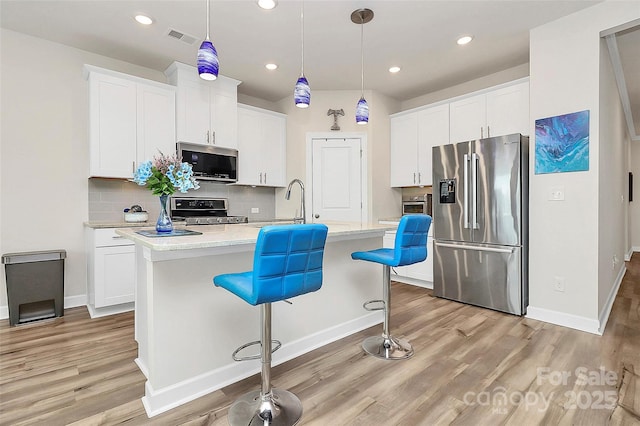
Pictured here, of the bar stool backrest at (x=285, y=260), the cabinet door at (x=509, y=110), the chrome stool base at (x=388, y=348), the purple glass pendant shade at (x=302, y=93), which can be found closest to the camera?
the bar stool backrest at (x=285, y=260)

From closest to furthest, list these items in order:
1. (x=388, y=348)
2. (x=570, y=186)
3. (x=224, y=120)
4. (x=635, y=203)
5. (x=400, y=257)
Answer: (x=400, y=257), (x=388, y=348), (x=570, y=186), (x=224, y=120), (x=635, y=203)

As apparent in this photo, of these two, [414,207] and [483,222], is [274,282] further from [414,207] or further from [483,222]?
[414,207]

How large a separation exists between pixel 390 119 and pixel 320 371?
3.92 meters

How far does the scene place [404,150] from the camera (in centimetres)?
465

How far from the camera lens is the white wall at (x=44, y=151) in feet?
9.87

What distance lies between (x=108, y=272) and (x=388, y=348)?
2.80m

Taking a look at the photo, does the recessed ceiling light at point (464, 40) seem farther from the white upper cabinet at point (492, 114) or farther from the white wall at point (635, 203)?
the white wall at point (635, 203)

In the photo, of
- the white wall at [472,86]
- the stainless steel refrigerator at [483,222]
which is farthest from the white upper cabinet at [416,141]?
the stainless steel refrigerator at [483,222]

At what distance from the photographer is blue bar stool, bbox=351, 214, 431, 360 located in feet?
6.90

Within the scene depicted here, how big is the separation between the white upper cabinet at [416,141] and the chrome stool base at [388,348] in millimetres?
2611

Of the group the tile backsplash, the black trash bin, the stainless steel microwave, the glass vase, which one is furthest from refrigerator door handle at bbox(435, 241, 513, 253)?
the black trash bin

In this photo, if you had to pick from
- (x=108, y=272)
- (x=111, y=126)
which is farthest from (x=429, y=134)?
(x=108, y=272)

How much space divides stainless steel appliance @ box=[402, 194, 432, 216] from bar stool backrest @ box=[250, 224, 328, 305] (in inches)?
124

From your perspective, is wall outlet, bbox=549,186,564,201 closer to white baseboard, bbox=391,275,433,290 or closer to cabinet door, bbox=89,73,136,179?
white baseboard, bbox=391,275,433,290
